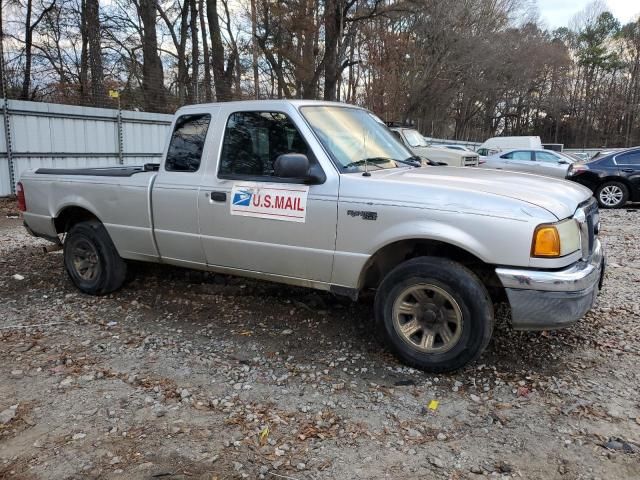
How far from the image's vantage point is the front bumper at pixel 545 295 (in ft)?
10.4

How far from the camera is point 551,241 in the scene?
3.13m

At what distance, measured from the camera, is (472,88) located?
4153 cm

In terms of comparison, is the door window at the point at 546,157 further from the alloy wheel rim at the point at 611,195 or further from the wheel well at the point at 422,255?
the wheel well at the point at 422,255

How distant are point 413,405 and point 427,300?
721 mm

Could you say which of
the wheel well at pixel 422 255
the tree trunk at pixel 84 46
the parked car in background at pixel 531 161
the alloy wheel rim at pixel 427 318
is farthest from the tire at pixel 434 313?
the tree trunk at pixel 84 46

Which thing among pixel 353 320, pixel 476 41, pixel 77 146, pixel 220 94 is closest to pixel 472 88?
pixel 476 41

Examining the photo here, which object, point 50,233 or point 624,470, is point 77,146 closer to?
point 50,233

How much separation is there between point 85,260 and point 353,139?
3167 mm

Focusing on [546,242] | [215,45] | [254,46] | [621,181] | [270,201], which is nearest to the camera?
[546,242]

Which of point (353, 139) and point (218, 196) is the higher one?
point (353, 139)

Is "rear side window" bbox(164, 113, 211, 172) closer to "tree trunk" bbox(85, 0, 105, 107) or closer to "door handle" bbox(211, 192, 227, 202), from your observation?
"door handle" bbox(211, 192, 227, 202)

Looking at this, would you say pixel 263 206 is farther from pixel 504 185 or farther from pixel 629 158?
pixel 629 158

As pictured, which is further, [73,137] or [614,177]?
[73,137]

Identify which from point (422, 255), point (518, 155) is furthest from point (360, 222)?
point (518, 155)
